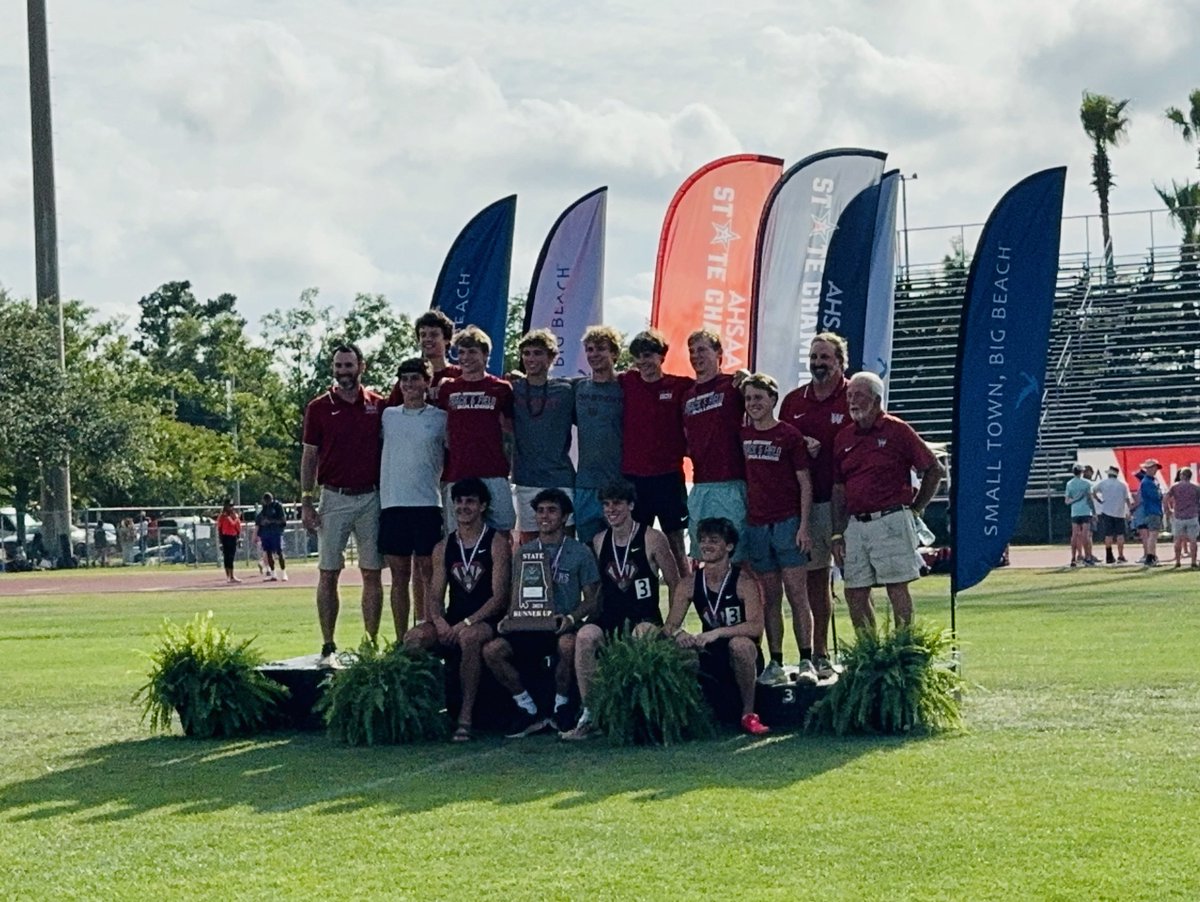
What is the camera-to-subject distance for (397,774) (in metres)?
9.59

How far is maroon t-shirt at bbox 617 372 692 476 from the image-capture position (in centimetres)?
1120

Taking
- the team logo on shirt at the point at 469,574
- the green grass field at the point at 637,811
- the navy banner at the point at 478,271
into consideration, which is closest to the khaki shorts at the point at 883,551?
the green grass field at the point at 637,811

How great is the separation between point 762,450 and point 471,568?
183cm

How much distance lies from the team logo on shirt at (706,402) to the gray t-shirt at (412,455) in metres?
1.59

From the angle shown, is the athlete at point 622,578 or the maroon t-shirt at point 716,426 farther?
the maroon t-shirt at point 716,426

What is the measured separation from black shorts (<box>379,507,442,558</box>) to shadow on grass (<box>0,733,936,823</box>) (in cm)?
130

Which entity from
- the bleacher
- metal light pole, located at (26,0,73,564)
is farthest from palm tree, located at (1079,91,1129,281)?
metal light pole, located at (26,0,73,564)

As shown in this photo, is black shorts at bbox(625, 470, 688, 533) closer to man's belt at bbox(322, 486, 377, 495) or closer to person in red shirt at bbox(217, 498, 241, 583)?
man's belt at bbox(322, 486, 377, 495)

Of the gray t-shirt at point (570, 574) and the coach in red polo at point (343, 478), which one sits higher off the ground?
the coach in red polo at point (343, 478)

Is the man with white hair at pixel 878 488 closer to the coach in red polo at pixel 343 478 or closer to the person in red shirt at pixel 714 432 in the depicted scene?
the person in red shirt at pixel 714 432

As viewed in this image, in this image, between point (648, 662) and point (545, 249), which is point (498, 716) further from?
point (545, 249)

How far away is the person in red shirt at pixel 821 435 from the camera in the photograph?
11.1m

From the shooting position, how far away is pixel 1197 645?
15.0m

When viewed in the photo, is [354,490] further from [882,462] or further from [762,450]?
[882,462]
